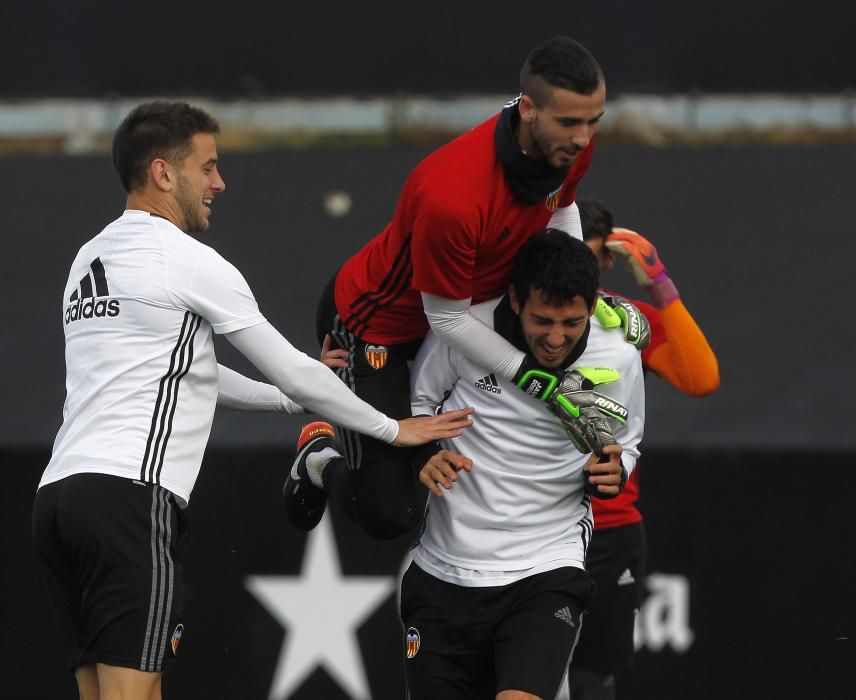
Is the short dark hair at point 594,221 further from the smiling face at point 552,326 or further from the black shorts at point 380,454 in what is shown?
the smiling face at point 552,326

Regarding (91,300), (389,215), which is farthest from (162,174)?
(389,215)

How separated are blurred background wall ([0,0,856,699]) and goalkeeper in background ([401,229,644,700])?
163 cm

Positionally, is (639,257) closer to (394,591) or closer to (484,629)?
(484,629)

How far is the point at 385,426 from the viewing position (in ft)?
11.5

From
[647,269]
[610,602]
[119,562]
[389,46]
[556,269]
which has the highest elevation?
[389,46]

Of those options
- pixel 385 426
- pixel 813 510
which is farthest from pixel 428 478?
pixel 813 510

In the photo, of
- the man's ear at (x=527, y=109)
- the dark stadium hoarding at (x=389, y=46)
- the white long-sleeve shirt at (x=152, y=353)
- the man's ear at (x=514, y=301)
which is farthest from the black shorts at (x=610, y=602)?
the dark stadium hoarding at (x=389, y=46)

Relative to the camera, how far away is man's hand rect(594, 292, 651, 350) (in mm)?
3584

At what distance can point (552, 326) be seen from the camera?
11.2 ft

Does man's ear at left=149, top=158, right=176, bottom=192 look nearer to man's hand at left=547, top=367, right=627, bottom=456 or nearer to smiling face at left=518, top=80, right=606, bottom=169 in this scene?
smiling face at left=518, top=80, right=606, bottom=169

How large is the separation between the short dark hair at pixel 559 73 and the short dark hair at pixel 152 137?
841 millimetres

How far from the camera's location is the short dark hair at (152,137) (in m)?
3.43

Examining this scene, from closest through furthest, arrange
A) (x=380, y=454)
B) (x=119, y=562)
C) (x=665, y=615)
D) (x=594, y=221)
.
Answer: (x=119, y=562) < (x=380, y=454) < (x=594, y=221) < (x=665, y=615)

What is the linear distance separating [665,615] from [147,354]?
2.58m
